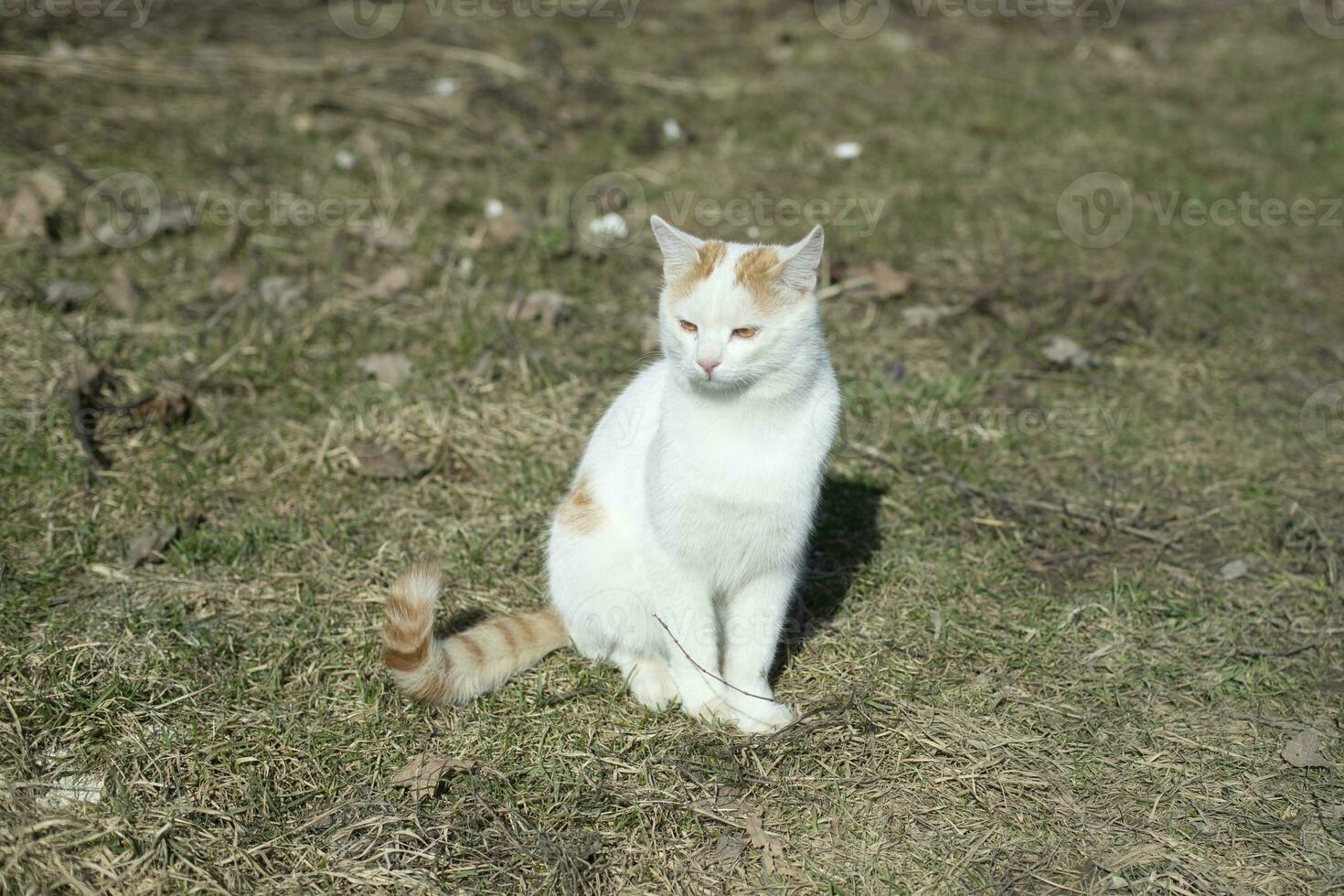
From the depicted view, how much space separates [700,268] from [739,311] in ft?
0.59

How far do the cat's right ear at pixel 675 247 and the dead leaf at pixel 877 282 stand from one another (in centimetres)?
233

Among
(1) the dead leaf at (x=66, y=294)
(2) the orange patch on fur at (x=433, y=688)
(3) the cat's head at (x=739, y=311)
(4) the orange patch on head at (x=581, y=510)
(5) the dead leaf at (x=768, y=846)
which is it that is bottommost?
(5) the dead leaf at (x=768, y=846)

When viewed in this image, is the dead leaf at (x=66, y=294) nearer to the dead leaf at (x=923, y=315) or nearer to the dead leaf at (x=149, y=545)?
the dead leaf at (x=149, y=545)

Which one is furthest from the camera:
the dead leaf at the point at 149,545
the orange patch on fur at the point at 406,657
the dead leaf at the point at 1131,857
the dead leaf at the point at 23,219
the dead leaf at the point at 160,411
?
the dead leaf at the point at 23,219

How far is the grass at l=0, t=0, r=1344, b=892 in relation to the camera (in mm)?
2383

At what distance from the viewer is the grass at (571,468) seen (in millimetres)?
2383

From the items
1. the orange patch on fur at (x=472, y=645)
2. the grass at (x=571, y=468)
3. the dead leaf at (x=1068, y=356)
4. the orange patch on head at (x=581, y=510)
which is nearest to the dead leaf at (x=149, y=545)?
the grass at (x=571, y=468)

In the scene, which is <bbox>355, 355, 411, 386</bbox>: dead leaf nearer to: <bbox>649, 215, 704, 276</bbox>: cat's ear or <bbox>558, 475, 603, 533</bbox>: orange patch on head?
<bbox>558, 475, 603, 533</bbox>: orange patch on head

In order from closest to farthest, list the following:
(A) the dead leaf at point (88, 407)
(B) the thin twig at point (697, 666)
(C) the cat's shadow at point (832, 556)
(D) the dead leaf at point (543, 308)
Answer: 1. (B) the thin twig at point (697, 666)
2. (C) the cat's shadow at point (832, 556)
3. (A) the dead leaf at point (88, 407)
4. (D) the dead leaf at point (543, 308)

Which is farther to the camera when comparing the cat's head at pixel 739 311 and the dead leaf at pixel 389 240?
the dead leaf at pixel 389 240

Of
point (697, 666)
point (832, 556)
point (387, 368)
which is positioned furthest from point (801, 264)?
point (387, 368)

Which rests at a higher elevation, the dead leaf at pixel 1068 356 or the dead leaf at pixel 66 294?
the dead leaf at pixel 66 294

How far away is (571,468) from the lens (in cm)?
369

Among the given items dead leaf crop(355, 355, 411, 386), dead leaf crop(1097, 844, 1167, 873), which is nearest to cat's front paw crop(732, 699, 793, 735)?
dead leaf crop(1097, 844, 1167, 873)
